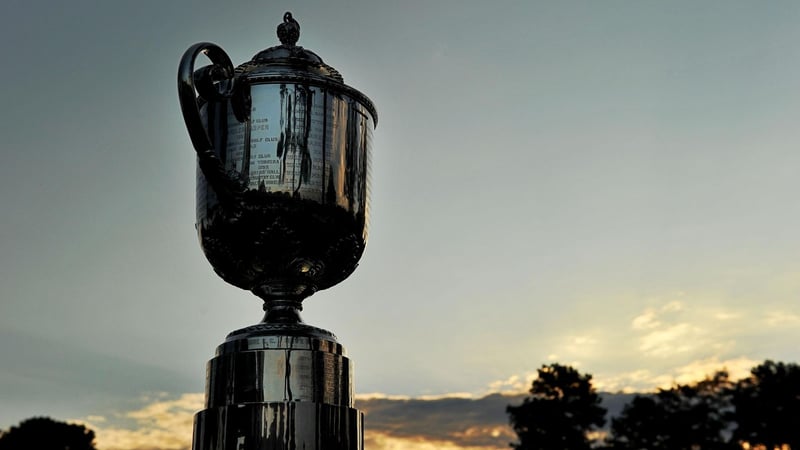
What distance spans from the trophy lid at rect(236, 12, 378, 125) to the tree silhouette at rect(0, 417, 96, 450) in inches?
1407

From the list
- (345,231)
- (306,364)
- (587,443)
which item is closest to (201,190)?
(345,231)

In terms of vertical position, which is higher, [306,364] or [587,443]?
[587,443]

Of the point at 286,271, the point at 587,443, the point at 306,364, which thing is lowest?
the point at 306,364

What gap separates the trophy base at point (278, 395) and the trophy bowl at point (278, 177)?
0.21 m

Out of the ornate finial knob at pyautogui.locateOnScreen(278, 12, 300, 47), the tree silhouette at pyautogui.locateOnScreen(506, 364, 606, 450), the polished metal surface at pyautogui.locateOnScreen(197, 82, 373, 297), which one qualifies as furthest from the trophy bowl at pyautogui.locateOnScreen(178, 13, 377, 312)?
the tree silhouette at pyautogui.locateOnScreen(506, 364, 606, 450)

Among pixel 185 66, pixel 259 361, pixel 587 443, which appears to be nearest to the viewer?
pixel 185 66

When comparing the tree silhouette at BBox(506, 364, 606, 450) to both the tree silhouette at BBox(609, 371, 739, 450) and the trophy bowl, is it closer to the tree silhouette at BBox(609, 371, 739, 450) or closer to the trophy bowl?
the tree silhouette at BBox(609, 371, 739, 450)

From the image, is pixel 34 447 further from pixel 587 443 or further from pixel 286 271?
pixel 286 271

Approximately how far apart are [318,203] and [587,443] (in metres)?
34.1

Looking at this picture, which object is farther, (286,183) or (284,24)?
(284,24)

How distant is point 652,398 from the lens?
3619 cm

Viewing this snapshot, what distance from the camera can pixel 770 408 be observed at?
34.0m

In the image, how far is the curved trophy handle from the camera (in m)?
2.86

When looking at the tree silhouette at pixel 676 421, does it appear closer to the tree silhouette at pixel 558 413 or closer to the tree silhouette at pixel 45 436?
the tree silhouette at pixel 558 413
